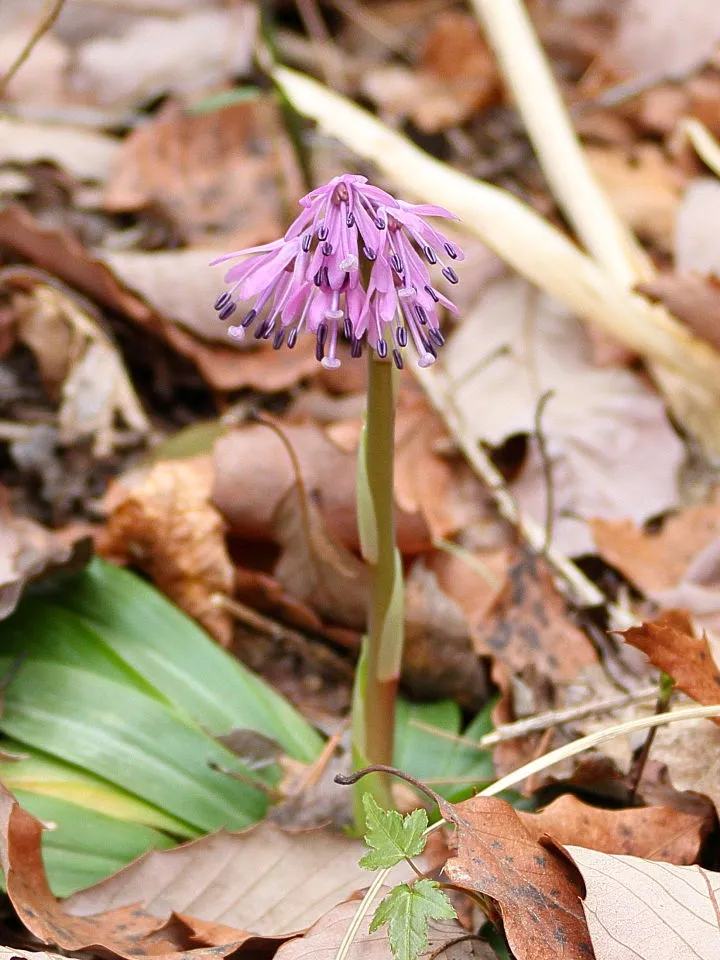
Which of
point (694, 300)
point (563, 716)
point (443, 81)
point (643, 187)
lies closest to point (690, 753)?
point (563, 716)

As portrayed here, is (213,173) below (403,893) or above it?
above

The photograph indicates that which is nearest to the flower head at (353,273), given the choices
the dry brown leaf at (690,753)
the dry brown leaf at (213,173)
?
the dry brown leaf at (690,753)

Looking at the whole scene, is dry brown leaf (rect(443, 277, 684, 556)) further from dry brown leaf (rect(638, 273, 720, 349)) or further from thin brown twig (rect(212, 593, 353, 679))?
thin brown twig (rect(212, 593, 353, 679))

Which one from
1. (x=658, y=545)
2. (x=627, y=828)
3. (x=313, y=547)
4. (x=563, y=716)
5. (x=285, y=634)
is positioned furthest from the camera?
(x=658, y=545)

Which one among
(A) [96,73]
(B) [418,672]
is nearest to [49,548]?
(B) [418,672]

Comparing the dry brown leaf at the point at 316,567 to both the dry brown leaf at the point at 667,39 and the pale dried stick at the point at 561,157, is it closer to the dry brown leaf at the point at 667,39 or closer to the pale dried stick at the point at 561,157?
the pale dried stick at the point at 561,157

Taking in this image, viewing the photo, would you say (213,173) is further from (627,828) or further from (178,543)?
(627,828)

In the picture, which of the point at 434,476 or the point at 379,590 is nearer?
the point at 379,590

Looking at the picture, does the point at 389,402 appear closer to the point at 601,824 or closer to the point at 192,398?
the point at 601,824

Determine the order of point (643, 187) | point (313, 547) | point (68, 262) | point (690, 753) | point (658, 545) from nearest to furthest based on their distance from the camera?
point (690, 753) < point (313, 547) < point (658, 545) < point (68, 262) < point (643, 187)
